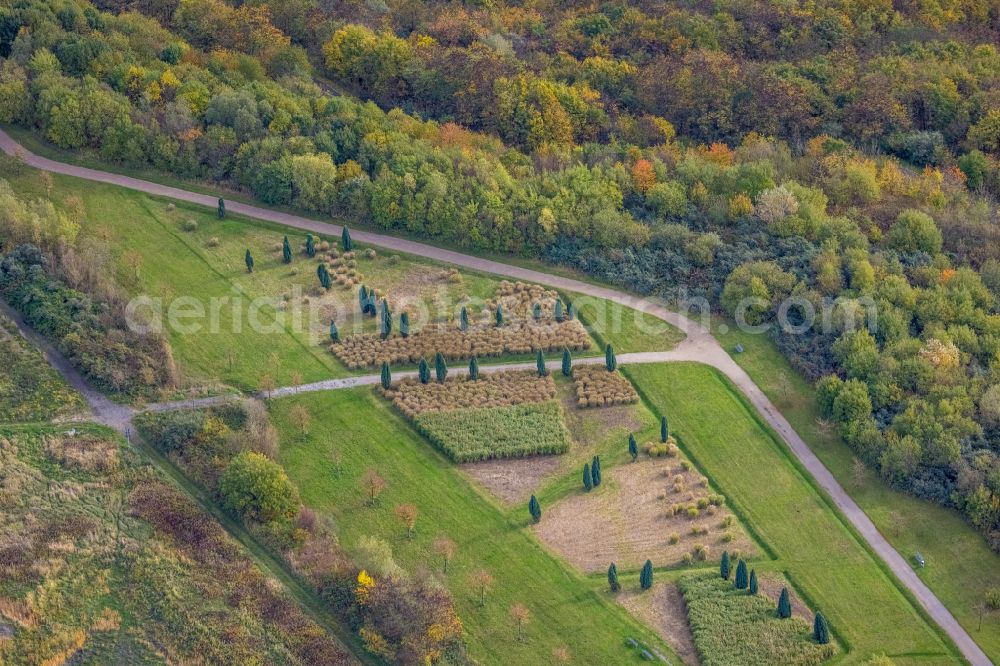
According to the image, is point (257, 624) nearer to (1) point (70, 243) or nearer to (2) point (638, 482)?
(2) point (638, 482)

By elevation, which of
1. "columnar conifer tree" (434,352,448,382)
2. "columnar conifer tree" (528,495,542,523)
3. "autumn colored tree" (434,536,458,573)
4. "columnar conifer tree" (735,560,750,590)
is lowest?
"autumn colored tree" (434,536,458,573)

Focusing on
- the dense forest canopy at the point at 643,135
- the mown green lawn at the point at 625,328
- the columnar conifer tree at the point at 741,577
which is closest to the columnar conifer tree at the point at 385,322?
the dense forest canopy at the point at 643,135

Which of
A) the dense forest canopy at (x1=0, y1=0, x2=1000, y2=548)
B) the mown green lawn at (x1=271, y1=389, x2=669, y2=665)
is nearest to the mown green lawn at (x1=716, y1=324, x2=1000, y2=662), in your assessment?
the dense forest canopy at (x1=0, y1=0, x2=1000, y2=548)

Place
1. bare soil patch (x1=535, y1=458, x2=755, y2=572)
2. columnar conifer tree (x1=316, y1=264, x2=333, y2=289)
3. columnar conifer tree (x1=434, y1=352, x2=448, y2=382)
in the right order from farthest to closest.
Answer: columnar conifer tree (x1=316, y1=264, x2=333, y2=289) < columnar conifer tree (x1=434, y1=352, x2=448, y2=382) < bare soil patch (x1=535, y1=458, x2=755, y2=572)

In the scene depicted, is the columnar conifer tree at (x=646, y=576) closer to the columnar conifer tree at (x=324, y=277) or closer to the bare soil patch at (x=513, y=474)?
the bare soil patch at (x=513, y=474)

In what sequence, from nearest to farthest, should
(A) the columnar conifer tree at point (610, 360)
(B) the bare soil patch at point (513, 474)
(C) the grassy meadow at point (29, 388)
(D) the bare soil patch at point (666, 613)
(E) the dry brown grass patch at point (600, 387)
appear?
(D) the bare soil patch at point (666, 613), (B) the bare soil patch at point (513, 474), (C) the grassy meadow at point (29, 388), (E) the dry brown grass patch at point (600, 387), (A) the columnar conifer tree at point (610, 360)

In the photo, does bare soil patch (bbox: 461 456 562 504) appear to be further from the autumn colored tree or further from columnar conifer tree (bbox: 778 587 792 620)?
columnar conifer tree (bbox: 778 587 792 620)
